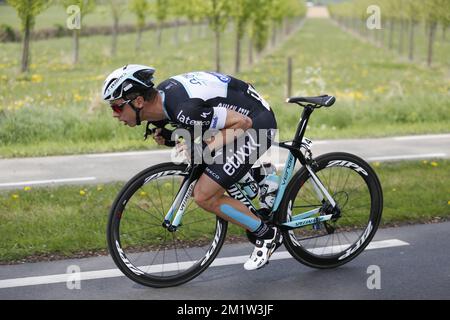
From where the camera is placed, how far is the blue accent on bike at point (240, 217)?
4641 millimetres

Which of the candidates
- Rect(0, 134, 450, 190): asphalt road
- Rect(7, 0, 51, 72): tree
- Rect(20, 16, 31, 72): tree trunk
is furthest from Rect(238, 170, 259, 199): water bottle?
Rect(20, 16, 31, 72): tree trunk

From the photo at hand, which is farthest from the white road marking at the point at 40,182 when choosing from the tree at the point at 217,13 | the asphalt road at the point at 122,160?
the tree at the point at 217,13

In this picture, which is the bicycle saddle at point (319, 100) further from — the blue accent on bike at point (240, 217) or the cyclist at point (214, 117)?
the blue accent on bike at point (240, 217)

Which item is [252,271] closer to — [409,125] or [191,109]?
[191,109]

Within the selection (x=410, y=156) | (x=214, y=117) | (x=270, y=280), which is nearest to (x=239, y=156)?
(x=214, y=117)

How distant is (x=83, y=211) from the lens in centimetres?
660

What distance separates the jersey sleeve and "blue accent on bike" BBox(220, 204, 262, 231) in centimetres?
62

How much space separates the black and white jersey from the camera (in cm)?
431

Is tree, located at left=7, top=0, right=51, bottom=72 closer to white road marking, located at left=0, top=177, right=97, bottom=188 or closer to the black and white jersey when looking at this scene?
white road marking, located at left=0, top=177, right=97, bottom=188

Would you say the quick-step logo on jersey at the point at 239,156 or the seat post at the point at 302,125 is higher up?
the seat post at the point at 302,125

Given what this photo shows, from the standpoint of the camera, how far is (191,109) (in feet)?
14.1

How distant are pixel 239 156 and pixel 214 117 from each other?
371 millimetres

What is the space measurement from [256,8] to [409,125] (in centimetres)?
1410
